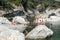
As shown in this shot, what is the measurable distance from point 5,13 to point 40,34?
29.9 meters

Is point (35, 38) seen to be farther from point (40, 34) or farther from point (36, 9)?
point (36, 9)

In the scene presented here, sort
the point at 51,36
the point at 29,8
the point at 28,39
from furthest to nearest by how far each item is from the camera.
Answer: the point at 29,8 < the point at 51,36 < the point at 28,39

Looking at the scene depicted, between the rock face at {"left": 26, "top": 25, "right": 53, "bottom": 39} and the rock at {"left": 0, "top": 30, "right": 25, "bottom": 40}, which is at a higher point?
the rock face at {"left": 26, "top": 25, "right": 53, "bottom": 39}

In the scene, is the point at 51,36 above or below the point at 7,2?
below

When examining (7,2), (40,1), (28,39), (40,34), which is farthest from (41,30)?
(40,1)

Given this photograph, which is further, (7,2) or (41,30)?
(7,2)

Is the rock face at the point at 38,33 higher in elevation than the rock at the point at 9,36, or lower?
higher

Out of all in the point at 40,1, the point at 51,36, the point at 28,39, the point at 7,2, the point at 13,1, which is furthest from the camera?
the point at 40,1

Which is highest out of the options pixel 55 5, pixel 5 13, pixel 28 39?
pixel 55 5

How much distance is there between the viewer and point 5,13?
58062mm

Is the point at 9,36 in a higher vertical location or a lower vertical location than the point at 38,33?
lower

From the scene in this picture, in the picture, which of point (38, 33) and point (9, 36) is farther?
point (38, 33)

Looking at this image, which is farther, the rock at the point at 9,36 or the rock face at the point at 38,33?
the rock face at the point at 38,33

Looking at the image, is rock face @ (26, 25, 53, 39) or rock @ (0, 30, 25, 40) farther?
rock face @ (26, 25, 53, 39)
